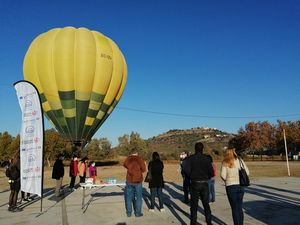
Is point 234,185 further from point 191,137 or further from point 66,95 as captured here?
point 191,137

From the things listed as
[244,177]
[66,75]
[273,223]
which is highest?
[66,75]

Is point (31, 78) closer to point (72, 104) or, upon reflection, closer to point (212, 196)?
point (72, 104)

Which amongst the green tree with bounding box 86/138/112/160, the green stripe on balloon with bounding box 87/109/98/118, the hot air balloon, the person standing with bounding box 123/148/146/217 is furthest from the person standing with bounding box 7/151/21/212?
the green tree with bounding box 86/138/112/160

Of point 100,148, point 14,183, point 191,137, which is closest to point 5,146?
point 100,148

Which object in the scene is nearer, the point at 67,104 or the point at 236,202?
the point at 236,202

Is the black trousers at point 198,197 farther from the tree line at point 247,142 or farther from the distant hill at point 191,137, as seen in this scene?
the distant hill at point 191,137

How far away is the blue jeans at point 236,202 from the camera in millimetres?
7430

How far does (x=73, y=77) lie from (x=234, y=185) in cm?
1647

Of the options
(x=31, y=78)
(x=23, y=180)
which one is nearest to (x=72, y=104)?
(x=31, y=78)

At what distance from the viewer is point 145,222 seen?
8992mm

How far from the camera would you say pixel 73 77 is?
72.3 ft

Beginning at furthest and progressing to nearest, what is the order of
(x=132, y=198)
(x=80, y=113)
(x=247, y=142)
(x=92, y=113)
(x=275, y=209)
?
(x=247, y=142) < (x=92, y=113) < (x=80, y=113) < (x=275, y=209) < (x=132, y=198)

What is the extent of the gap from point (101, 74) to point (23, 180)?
13303 mm

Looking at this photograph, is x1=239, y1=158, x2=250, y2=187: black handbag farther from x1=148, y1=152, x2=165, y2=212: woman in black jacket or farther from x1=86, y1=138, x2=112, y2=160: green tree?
x1=86, y1=138, x2=112, y2=160: green tree
